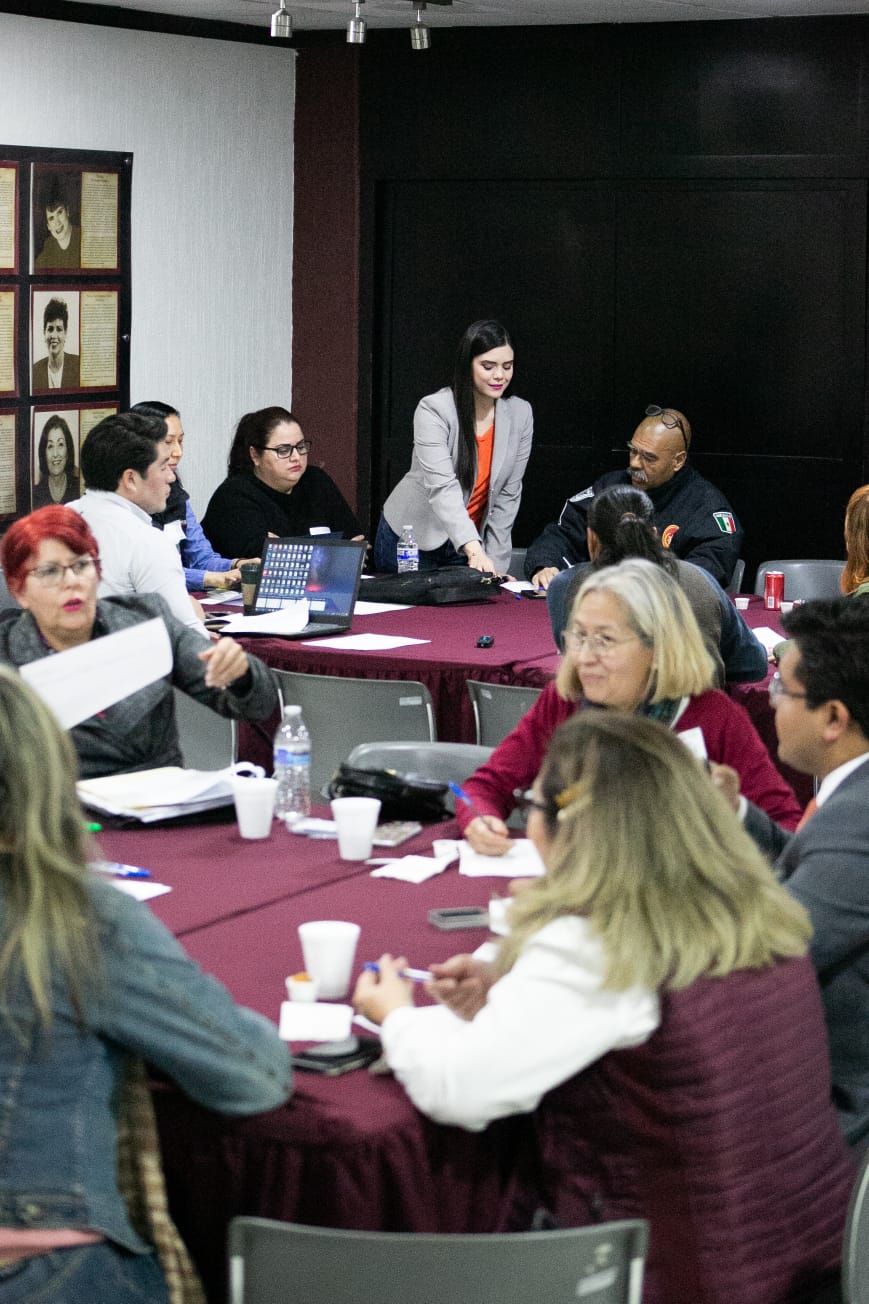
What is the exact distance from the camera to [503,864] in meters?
3.10

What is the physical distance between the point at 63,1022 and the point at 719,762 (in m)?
1.78

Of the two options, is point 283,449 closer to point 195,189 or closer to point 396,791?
point 195,189

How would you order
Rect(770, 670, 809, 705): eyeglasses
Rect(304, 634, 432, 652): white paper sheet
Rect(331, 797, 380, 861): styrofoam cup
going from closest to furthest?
Rect(770, 670, 809, 705): eyeglasses → Rect(331, 797, 380, 861): styrofoam cup → Rect(304, 634, 432, 652): white paper sheet

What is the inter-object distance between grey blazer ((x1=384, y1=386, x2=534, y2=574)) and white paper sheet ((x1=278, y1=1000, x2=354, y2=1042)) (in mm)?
4355

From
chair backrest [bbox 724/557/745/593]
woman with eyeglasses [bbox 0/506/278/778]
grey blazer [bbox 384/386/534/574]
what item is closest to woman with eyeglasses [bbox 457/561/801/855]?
woman with eyeglasses [bbox 0/506/278/778]

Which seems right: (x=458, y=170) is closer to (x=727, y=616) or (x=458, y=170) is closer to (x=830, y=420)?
(x=830, y=420)

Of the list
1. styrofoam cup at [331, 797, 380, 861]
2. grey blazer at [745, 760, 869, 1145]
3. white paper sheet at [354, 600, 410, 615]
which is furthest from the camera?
white paper sheet at [354, 600, 410, 615]

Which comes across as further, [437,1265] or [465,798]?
[465,798]

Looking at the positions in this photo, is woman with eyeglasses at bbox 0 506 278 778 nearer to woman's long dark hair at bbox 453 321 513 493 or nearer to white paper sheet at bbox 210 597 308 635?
white paper sheet at bbox 210 597 308 635

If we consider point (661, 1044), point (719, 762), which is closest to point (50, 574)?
point (719, 762)

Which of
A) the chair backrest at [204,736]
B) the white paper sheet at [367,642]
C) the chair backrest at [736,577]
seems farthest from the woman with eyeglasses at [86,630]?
the chair backrest at [736,577]

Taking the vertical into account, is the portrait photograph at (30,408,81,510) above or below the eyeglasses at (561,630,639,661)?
above

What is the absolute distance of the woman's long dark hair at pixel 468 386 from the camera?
6625mm

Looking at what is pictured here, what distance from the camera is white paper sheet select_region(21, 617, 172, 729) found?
3.00 metres
